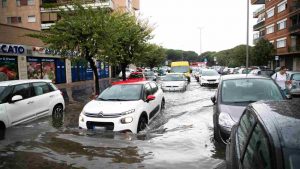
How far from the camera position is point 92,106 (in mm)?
8680

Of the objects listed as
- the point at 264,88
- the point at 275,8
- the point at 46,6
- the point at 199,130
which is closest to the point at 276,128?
the point at 264,88

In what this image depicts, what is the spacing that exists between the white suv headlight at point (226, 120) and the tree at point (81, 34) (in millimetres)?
10679

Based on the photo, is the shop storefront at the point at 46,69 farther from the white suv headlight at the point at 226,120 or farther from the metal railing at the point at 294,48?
the metal railing at the point at 294,48

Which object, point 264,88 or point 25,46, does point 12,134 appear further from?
point 25,46

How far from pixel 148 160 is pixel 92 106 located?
11.0 feet

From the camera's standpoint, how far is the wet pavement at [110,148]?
18.6 feet

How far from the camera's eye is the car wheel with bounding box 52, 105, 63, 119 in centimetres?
1121

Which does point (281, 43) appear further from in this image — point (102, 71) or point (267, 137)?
point (267, 137)

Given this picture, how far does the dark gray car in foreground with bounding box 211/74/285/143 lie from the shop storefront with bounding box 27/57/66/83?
21.9 metres

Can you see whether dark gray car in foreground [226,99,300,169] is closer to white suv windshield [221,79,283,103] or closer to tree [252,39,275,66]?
white suv windshield [221,79,283,103]

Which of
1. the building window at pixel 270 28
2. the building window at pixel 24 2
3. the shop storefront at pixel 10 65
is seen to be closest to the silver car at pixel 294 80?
the shop storefront at pixel 10 65

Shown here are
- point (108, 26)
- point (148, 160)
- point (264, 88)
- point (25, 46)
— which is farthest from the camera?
point (25, 46)

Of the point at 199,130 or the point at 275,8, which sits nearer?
the point at 199,130

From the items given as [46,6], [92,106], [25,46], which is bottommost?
[92,106]
